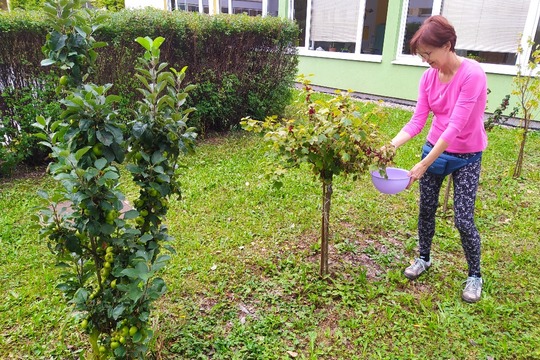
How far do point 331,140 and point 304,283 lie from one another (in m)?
1.20

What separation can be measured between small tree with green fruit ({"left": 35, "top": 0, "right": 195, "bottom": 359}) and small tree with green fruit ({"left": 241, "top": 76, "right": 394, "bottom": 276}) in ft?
2.51

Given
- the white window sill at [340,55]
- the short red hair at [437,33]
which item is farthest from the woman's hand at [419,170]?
the white window sill at [340,55]

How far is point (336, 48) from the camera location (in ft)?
34.8

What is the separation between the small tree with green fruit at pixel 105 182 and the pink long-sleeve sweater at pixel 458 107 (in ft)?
5.24

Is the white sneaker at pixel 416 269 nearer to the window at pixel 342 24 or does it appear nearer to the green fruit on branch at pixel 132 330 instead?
the green fruit on branch at pixel 132 330

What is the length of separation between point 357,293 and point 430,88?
5.09ft

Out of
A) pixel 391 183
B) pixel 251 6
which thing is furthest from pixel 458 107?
pixel 251 6

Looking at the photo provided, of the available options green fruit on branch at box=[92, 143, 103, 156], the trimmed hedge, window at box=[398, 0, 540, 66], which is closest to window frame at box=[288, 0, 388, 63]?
window at box=[398, 0, 540, 66]

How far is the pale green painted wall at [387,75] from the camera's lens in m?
7.76

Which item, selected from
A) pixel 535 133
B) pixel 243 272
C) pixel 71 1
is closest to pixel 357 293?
pixel 243 272

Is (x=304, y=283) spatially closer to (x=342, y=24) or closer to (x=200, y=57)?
(x=200, y=57)

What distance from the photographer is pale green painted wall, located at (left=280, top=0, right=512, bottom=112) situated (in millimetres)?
7762

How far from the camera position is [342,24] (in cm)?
1024

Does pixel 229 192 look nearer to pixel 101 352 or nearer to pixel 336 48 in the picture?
pixel 101 352
